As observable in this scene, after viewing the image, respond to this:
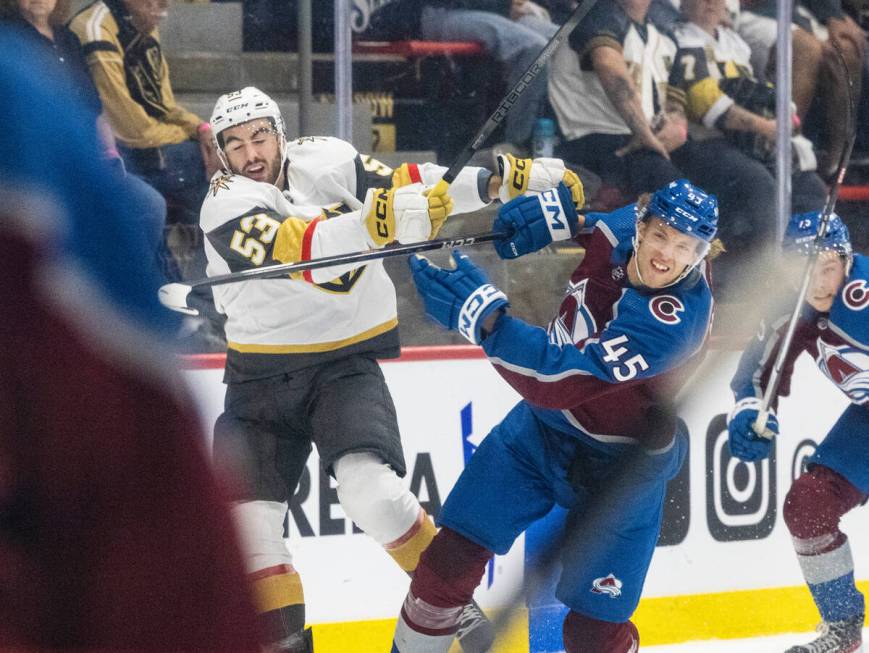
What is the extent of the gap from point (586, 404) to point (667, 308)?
0.87 feet

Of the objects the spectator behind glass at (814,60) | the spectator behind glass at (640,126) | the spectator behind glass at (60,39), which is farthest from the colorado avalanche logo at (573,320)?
the spectator behind glass at (814,60)

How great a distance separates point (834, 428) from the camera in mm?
3279

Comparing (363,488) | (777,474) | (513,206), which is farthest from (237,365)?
(777,474)

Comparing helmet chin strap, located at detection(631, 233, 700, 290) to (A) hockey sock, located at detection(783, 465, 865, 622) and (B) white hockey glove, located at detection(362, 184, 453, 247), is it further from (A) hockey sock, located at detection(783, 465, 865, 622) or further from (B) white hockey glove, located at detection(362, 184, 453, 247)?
(A) hockey sock, located at detection(783, 465, 865, 622)

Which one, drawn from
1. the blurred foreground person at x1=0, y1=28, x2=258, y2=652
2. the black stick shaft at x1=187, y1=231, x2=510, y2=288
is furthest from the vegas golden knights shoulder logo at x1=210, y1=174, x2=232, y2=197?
the blurred foreground person at x1=0, y1=28, x2=258, y2=652

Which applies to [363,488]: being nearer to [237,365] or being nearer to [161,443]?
[237,365]

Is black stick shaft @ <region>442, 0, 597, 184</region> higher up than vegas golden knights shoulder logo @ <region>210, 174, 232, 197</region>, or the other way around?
black stick shaft @ <region>442, 0, 597, 184</region>

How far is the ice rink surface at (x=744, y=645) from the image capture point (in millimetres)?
3395

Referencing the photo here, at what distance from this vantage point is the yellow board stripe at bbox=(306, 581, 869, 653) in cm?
344

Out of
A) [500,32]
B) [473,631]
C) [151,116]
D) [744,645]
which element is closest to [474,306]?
[473,631]

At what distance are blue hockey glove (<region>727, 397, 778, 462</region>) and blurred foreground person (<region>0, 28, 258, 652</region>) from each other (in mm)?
2642

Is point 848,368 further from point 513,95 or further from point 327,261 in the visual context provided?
point 327,261

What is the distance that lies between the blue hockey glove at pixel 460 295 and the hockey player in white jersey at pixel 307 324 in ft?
0.28

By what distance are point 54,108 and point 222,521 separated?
0.65 feet
